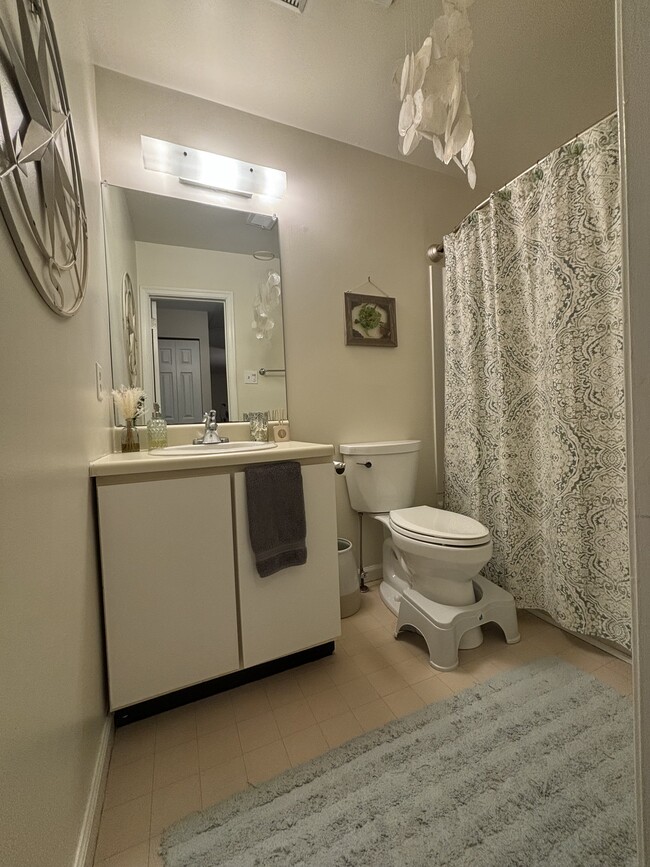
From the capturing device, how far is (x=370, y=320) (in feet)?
6.22

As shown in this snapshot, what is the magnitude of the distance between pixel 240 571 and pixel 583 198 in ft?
5.81

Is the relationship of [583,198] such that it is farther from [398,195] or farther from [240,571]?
[240,571]

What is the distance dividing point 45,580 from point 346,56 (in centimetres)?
204

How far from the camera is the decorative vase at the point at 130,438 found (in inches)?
53.6

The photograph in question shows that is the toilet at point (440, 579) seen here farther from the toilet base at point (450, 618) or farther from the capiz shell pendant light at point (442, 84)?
the capiz shell pendant light at point (442, 84)

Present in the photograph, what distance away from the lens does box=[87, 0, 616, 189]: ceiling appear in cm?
125

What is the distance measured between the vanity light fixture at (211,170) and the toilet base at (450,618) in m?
1.97

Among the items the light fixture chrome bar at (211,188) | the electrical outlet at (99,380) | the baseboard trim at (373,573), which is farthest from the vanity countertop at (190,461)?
the light fixture chrome bar at (211,188)

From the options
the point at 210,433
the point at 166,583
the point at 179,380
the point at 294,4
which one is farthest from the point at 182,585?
the point at 294,4

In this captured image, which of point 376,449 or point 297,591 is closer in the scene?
point 297,591

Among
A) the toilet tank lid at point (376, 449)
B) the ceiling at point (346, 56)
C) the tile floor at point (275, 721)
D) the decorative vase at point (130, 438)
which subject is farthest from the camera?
the toilet tank lid at point (376, 449)

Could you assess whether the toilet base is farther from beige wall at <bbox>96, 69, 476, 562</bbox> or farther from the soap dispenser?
the soap dispenser

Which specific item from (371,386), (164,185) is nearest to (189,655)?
(371,386)

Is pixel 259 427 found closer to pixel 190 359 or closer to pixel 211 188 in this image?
pixel 190 359
